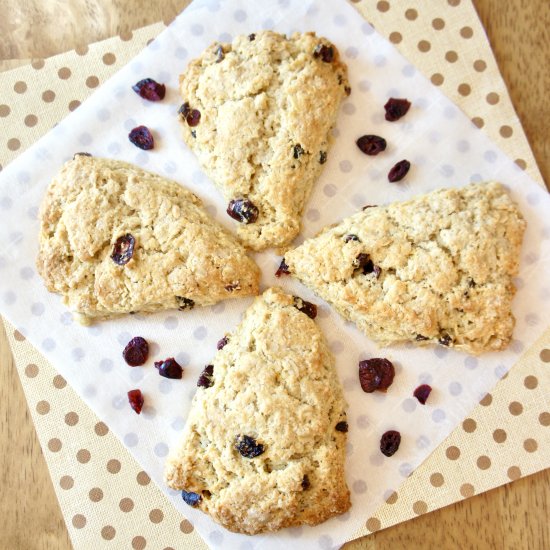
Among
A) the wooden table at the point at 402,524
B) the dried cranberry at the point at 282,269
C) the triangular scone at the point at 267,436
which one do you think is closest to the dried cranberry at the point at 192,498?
the triangular scone at the point at 267,436

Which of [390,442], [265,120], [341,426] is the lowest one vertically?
[390,442]

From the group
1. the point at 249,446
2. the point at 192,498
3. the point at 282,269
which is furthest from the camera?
the point at 282,269

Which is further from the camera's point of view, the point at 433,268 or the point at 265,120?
the point at 265,120

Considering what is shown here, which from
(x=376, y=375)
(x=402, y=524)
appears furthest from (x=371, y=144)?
(x=402, y=524)

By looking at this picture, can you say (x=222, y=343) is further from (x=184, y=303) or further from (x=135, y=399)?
(x=135, y=399)

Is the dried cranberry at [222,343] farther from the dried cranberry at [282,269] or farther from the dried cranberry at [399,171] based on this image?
the dried cranberry at [399,171]

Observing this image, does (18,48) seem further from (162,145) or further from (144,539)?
(144,539)
